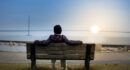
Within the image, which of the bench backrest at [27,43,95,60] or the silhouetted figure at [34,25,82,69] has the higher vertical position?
the silhouetted figure at [34,25,82,69]

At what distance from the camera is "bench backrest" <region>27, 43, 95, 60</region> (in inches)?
236

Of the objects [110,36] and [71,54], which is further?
[110,36]

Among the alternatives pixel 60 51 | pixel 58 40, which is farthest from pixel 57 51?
pixel 58 40

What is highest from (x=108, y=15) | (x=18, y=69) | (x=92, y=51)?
(x=108, y=15)

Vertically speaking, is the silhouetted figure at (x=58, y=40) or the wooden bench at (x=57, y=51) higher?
the silhouetted figure at (x=58, y=40)

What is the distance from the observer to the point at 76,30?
14375 millimetres

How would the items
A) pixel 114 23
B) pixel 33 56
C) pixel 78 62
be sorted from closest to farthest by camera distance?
pixel 33 56, pixel 78 62, pixel 114 23

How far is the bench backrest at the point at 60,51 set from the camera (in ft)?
19.6

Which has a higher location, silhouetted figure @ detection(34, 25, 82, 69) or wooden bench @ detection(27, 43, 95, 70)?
silhouetted figure @ detection(34, 25, 82, 69)

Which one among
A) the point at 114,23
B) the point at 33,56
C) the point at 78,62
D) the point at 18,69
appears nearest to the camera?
the point at 33,56

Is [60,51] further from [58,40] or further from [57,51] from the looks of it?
[58,40]

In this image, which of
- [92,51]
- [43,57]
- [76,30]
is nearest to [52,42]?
[43,57]

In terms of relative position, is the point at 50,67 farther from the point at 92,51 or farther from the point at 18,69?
the point at 92,51

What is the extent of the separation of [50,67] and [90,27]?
21.2 ft
